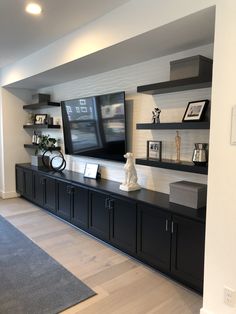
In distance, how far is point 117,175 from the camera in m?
3.87

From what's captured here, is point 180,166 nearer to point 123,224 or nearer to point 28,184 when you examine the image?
point 123,224

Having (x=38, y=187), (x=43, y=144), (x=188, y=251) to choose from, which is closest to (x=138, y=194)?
(x=188, y=251)

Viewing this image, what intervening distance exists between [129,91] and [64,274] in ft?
7.70

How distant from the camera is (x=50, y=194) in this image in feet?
14.6

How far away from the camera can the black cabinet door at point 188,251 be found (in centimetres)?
231

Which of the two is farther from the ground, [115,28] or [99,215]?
[115,28]

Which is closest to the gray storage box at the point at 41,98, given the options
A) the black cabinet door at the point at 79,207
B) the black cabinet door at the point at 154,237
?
the black cabinet door at the point at 79,207

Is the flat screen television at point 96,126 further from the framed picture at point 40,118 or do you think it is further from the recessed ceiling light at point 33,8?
the recessed ceiling light at point 33,8

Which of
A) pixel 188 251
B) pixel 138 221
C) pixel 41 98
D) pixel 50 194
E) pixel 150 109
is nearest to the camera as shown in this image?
pixel 188 251

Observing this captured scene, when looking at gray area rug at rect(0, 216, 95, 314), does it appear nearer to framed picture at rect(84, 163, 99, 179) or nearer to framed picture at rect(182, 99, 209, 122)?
framed picture at rect(84, 163, 99, 179)

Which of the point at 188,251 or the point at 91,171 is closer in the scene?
the point at 188,251

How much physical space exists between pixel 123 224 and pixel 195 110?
1.48m

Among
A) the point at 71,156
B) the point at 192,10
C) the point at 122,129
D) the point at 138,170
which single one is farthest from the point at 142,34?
the point at 71,156

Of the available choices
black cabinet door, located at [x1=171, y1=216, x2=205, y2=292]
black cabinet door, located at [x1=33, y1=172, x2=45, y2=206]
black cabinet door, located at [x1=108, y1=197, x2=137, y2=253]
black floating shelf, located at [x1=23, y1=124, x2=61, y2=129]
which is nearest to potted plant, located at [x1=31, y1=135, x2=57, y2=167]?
black floating shelf, located at [x1=23, y1=124, x2=61, y2=129]
